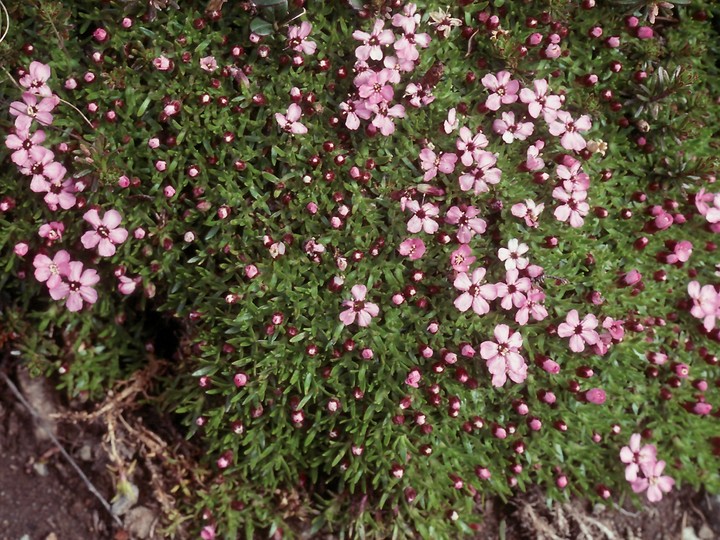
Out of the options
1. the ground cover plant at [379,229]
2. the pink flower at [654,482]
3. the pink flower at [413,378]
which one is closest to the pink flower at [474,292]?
the ground cover plant at [379,229]

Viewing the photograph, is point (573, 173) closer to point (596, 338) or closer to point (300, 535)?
point (596, 338)

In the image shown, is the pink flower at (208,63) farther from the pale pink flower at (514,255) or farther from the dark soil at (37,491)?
the dark soil at (37,491)

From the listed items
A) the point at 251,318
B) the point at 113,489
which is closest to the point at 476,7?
the point at 251,318

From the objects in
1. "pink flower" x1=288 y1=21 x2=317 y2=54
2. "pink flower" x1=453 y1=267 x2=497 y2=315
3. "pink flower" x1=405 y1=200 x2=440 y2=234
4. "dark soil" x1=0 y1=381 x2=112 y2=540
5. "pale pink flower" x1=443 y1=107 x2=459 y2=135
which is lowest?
"dark soil" x1=0 y1=381 x2=112 y2=540

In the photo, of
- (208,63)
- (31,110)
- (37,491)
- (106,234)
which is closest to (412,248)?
(208,63)

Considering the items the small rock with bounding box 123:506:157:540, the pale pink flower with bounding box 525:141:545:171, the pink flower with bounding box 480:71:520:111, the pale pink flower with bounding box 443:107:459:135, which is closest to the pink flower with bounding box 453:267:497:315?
the pale pink flower with bounding box 525:141:545:171

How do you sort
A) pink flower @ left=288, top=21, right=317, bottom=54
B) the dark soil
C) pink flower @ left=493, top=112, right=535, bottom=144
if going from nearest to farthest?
1. pink flower @ left=288, top=21, right=317, bottom=54
2. pink flower @ left=493, top=112, right=535, bottom=144
3. the dark soil

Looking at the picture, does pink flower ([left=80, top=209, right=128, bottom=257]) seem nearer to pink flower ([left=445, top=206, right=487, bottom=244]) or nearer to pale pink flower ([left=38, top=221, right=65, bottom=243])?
pale pink flower ([left=38, top=221, right=65, bottom=243])
